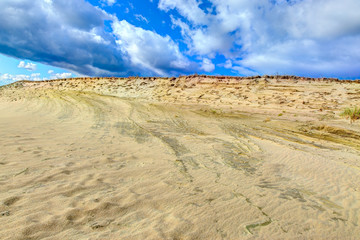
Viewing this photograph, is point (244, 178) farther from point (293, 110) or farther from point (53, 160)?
point (293, 110)

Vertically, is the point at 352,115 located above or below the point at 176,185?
above

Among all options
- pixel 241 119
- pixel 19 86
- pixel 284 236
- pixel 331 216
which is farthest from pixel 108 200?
pixel 19 86

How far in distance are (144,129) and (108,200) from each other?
4.87 m

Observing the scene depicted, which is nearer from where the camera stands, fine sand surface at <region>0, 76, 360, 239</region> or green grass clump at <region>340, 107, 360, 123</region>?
fine sand surface at <region>0, 76, 360, 239</region>

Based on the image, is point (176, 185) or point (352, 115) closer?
point (176, 185)

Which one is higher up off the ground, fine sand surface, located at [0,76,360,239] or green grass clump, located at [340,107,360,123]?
green grass clump, located at [340,107,360,123]

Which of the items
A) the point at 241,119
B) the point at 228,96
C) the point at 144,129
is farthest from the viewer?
the point at 228,96

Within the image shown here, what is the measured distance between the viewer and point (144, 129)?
7.24 meters

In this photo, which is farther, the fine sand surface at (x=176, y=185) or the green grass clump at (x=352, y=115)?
the green grass clump at (x=352, y=115)

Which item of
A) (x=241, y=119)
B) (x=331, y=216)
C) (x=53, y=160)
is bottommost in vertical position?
(x=331, y=216)

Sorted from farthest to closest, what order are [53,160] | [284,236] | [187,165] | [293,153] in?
1. [293,153]
2. [187,165]
3. [53,160]
4. [284,236]

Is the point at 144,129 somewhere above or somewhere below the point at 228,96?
below

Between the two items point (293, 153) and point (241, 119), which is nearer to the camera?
point (293, 153)

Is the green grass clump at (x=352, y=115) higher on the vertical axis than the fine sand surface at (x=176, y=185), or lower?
higher
